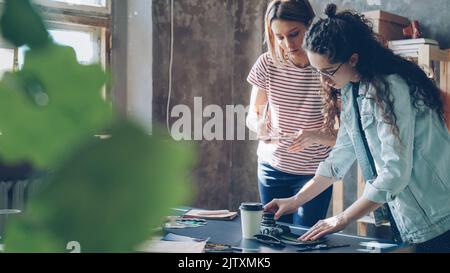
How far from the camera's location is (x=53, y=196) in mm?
137

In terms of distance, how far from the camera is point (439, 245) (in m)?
1.64

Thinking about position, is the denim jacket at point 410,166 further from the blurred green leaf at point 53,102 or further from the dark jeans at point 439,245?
the blurred green leaf at point 53,102

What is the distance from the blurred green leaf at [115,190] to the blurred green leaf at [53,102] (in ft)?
0.04

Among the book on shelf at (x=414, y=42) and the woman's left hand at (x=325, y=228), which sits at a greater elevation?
the book on shelf at (x=414, y=42)

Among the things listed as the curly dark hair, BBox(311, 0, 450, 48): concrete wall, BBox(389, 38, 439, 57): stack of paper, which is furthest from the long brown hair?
BBox(311, 0, 450, 48): concrete wall

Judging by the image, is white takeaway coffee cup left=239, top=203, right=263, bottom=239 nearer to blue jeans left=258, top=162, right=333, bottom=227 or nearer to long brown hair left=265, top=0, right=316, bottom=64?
blue jeans left=258, top=162, right=333, bottom=227

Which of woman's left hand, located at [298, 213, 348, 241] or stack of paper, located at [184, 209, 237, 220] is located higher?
woman's left hand, located at [298, 213, 348, 241]

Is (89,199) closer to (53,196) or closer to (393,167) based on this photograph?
(53,196)

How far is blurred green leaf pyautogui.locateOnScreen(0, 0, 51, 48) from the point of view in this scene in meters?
0.15

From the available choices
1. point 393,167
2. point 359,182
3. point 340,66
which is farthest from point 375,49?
point 359,182

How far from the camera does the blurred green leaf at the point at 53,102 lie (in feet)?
0.49

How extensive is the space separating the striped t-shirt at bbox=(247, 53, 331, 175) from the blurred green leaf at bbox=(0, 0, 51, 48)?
86.0 inches

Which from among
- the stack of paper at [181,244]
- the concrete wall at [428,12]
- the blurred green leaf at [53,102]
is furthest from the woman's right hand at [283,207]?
the blurred green leaf at [53,102]
